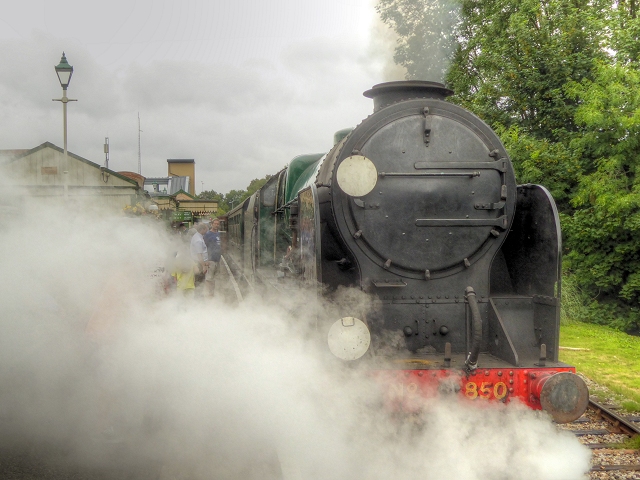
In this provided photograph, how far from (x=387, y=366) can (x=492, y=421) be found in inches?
29.5

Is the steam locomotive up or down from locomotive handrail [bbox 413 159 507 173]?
down

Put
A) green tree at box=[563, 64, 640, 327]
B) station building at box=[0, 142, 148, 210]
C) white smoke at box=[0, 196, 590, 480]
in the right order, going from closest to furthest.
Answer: white smoke at box=[0, 196, 590, 480] → station building at box=[0, 142, 148, 210] → green tree at box=[563, 64, 640, 327]

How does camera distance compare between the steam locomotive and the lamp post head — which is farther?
the lamp post head

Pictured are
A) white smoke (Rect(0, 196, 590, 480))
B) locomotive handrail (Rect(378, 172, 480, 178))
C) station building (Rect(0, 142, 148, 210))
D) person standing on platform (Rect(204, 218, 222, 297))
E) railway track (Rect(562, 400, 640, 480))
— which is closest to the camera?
white smoke (Rect(0, 196, 590, 480))

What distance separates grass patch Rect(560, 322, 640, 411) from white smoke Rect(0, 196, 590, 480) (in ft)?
8.08

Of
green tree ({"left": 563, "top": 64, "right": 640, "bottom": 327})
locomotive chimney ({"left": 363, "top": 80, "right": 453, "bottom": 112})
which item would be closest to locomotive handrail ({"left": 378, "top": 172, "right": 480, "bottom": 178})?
locomotive chimney ({"left": 363, "top": 80, "right": 453, "bottom": 112})

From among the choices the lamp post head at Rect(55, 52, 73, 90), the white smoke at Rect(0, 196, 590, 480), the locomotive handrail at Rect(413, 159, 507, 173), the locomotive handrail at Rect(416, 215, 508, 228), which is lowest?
the white smoke at Rect(0, 196, 590, 480)

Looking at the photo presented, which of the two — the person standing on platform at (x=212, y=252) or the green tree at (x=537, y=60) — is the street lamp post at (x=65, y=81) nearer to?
the person standing on platform at (x=212, y=252)

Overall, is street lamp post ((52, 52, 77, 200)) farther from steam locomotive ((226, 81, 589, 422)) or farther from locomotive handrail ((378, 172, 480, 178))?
locomotive handrail ((378, 172, 480, 178))

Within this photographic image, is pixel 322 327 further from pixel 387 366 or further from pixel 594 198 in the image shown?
pixel 594 198

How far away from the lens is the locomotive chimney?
13.9ft

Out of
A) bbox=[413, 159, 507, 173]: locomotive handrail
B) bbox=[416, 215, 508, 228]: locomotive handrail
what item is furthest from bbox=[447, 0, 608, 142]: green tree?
bbox=[416, 215, 508, 228]: locomotive handrail

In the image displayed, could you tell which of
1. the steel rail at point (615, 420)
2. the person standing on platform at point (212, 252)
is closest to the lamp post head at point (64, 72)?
the person standing on platform at point (212, 252)

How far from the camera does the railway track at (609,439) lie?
380cm
